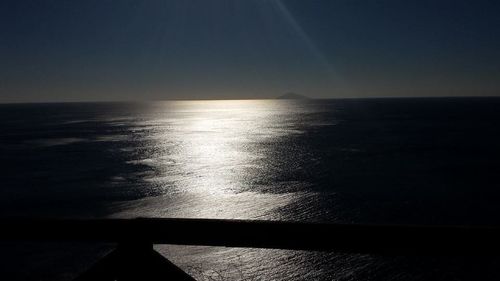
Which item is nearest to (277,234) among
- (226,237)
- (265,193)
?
(226,237)

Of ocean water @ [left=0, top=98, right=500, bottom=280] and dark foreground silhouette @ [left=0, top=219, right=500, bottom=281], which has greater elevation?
dark foreground silhouette @ [left=0, top=219, right=500, bottom=281]

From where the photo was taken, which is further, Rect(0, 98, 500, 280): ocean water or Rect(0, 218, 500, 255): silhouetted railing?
Rect(0, 98, 500, 280): ocean water

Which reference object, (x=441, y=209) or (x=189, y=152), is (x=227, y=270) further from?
(x=189, y=152)

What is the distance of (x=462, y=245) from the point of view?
2156mm

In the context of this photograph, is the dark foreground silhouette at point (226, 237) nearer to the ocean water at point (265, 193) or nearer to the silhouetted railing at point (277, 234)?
the silhouetted railing at point (277, 234)

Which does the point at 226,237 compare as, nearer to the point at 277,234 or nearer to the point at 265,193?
the point at 277,234

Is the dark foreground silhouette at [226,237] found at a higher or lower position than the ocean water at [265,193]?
higher

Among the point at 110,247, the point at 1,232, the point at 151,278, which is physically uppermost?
the point at 1,232

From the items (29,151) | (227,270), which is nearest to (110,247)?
(227,270)

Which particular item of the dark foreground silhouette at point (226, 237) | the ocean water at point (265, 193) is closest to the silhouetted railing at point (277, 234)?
the dark foreground silhouette at point (226, 237)

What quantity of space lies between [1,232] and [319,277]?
50.5 ft

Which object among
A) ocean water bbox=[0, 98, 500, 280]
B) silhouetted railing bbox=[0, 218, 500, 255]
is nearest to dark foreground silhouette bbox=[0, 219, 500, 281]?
silhouetted railing bbox=[0, 218, 500, 255]

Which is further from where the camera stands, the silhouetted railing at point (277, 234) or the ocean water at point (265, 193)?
the ocean water at point (265, 193)

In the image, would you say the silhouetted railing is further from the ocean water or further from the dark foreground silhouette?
the ocean water
